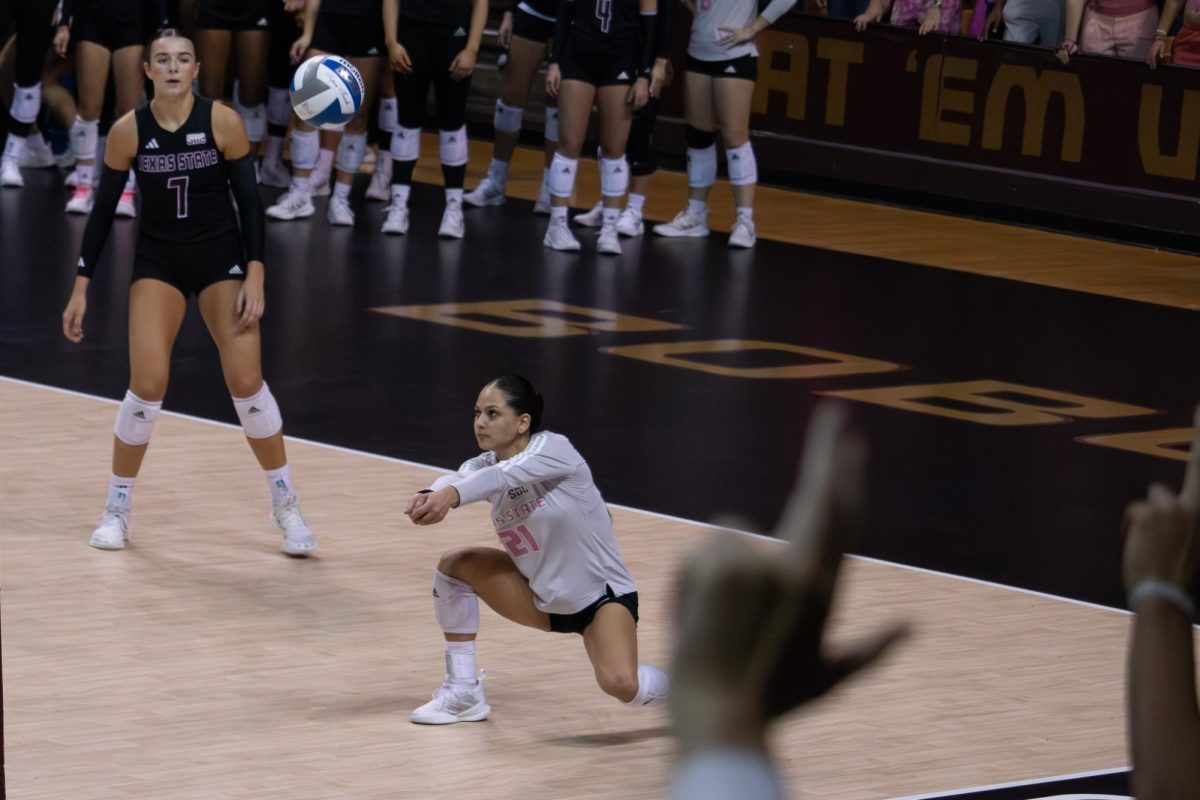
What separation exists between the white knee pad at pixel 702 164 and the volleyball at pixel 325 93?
3643 mm

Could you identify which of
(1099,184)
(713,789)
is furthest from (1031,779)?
(1099,184)

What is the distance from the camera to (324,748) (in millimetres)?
5691

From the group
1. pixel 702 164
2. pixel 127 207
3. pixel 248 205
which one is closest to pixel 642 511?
pixel 248 205

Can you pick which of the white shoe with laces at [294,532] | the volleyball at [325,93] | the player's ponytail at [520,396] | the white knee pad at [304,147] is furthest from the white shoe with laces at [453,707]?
the white knee pad at [304,147]

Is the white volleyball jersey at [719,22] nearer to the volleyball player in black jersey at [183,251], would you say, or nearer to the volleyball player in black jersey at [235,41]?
the volleyball player in black jersey at [235,41]

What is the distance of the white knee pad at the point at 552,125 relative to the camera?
15.1 meters

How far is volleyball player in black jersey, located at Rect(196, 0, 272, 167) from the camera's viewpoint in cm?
1455

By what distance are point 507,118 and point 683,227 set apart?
1.48 m

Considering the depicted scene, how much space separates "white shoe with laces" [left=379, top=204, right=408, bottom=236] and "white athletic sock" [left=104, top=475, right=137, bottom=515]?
6.87 m

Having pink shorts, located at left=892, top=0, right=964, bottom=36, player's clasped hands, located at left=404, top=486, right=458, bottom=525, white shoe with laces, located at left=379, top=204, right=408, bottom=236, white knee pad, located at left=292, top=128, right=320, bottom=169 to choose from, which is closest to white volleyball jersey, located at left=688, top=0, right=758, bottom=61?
white shoe with laces, located at left=379, top=204, right=408, bottom=236

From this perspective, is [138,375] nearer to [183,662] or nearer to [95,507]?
[95,507]

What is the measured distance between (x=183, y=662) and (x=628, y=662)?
1.38 metres

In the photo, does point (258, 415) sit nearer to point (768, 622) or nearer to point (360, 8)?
point (768, 622)

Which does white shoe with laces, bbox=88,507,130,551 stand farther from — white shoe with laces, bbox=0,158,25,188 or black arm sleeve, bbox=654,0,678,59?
white shoe with laces, bbox=0,158,25,188
